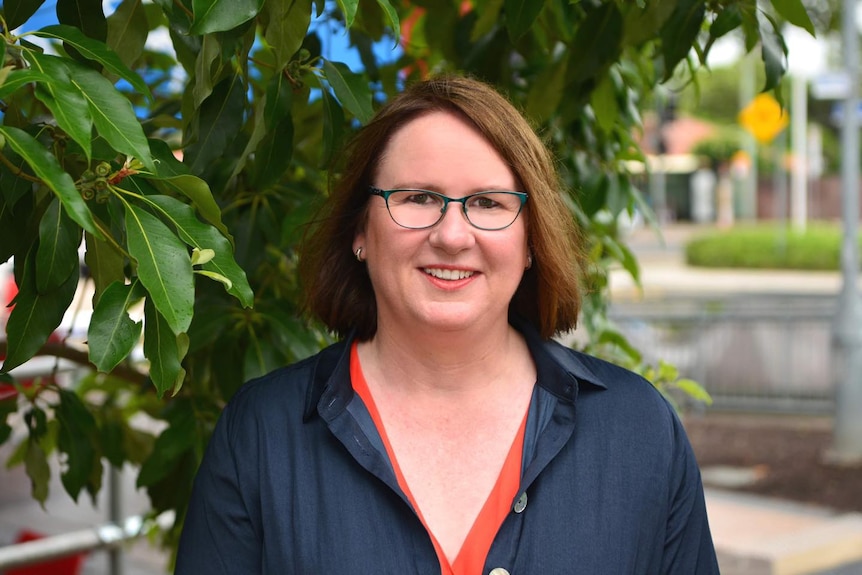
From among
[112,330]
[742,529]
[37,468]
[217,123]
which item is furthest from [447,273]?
[742,529]

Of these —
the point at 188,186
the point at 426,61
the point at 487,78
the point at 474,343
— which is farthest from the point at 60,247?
the point at 426,61

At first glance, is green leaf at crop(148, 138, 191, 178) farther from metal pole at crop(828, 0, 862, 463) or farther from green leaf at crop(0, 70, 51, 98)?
metal pole at crop(828, 0, 862, 463)

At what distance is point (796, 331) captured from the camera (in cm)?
1127

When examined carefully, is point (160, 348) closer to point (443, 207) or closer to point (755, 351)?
point (443, 207)

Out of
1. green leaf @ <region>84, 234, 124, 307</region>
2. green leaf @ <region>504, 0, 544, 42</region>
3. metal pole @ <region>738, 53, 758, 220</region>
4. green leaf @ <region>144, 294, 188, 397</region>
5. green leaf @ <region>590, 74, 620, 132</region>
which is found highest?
metal pole @ <region>738, 53, 758, 220</region>

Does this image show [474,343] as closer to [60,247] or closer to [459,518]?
[459,518]

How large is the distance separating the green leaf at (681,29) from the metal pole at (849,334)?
25.7 ft

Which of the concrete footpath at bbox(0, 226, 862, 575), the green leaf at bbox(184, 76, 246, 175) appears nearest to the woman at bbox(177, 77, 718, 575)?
the green leaf at bbox(184, 76, 246, 175)

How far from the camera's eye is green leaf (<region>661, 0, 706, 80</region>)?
7.70 ft

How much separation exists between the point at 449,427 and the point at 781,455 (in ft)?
27.3

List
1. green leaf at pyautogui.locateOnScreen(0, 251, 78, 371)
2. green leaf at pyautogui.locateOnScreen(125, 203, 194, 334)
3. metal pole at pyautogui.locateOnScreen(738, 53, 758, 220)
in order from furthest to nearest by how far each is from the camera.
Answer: metal pole at pyautogui.locateOnScreen(738, 53, 758, 220) < green leaf at pyautogui.locateOnScreen(0, 251, 78, 371) < green leaf at pyautogui.locateOnScreen(125, 203, 194, 334)

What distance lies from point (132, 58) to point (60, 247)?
50 centimetres

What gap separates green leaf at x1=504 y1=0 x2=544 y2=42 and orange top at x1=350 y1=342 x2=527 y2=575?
2.30ft

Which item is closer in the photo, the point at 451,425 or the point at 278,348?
the point at 451,425
